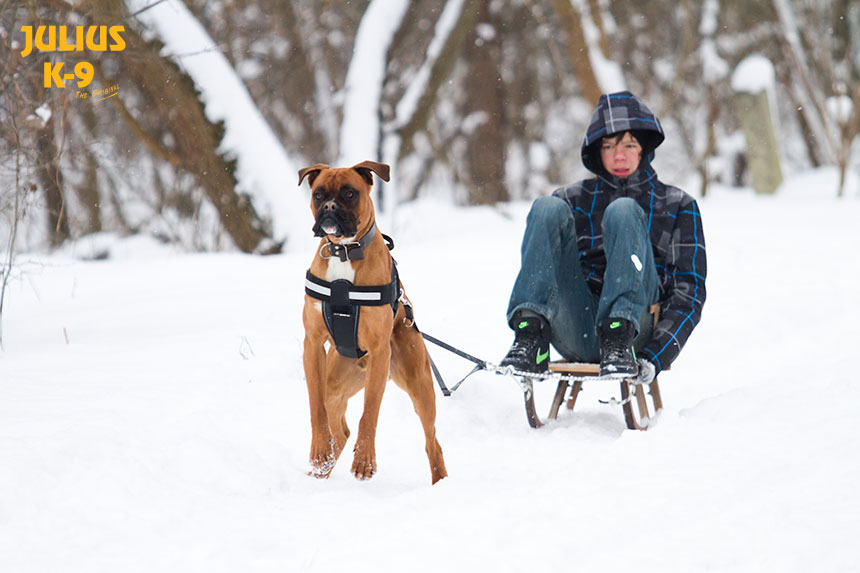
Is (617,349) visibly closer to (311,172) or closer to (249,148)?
(311,172)

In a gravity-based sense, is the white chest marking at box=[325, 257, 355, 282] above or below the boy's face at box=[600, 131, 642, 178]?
below

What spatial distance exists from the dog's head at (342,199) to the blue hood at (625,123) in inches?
56.9

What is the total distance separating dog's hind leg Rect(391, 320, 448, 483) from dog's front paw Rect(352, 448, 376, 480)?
27 centimetres

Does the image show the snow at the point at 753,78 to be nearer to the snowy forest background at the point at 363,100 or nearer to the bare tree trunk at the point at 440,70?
the snowy forest background at the point at 363,100

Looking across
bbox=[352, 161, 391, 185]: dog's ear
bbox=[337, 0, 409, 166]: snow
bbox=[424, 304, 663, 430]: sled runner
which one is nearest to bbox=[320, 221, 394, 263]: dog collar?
bbox=[352, 161, 391, 185]: dog's ear

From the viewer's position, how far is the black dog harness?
2799mm

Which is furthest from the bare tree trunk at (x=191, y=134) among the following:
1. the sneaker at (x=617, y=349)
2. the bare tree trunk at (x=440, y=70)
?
the sneaker at (x=617, y=349)

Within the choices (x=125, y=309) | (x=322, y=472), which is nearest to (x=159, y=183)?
(x=125, y=309)

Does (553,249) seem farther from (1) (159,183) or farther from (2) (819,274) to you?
(1) (159,183)

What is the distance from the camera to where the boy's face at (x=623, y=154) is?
3857 millimetres

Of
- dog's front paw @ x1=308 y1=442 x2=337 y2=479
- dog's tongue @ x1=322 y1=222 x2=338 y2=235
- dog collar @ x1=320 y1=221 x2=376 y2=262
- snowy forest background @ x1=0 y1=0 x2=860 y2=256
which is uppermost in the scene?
snowy forest background @ x1=0 y1=0 x2=860 y2=256

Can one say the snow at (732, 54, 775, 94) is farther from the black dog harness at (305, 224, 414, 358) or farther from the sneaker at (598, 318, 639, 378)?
the black dog harness at (305, 224, 414, 358)

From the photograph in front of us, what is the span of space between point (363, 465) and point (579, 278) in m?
1.51

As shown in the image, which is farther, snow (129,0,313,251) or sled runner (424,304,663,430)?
snow (129,0,313,251)
